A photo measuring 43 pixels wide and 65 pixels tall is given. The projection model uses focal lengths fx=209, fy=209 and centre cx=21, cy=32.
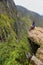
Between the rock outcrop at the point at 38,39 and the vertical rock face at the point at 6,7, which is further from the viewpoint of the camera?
the vertical rock face at the point at 6,7

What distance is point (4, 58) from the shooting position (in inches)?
1074

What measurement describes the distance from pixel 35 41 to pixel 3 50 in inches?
394

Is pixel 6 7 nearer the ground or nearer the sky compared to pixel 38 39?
nearer the sky

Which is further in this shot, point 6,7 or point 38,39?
point 6,7

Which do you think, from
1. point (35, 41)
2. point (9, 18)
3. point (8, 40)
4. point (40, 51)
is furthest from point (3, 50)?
point (9, 18)

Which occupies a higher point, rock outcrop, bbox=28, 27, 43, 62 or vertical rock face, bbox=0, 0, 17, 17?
vertical rock face, bbox=0, 0, 17, 17

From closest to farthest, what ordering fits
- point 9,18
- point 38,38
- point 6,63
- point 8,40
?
point 6,63
point 8,40
point 38,38
point 9,18

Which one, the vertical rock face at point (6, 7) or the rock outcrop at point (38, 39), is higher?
the vertical rock face at point (6, 7)

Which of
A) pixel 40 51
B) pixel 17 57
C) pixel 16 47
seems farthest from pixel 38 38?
pixel 17 57

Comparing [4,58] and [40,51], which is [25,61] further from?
[40,51]

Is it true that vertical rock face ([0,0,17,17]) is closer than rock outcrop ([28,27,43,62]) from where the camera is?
No

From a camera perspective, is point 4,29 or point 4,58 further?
point 4,29

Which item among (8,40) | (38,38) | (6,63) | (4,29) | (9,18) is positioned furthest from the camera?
(9,18)

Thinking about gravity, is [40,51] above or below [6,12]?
below
